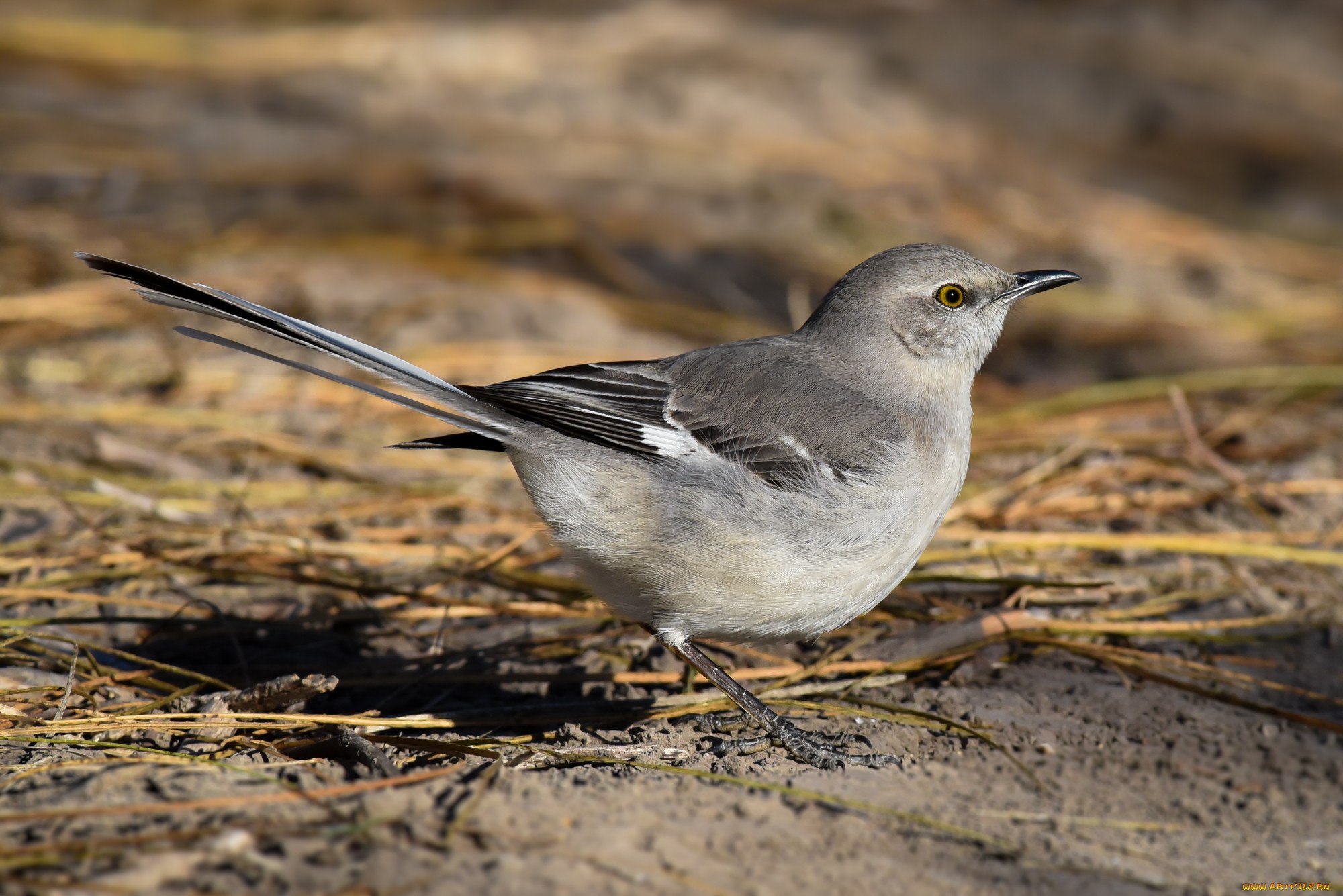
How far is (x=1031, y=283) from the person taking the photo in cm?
400

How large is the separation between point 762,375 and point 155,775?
203 centimetres

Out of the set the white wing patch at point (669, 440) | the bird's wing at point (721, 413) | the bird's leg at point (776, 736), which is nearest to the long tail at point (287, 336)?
the bird's wing at point (721, 413)

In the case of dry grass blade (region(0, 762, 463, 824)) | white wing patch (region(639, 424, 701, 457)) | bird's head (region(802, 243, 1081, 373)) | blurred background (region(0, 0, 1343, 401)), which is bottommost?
dry grass blade (region(0, 762, 463, 824))

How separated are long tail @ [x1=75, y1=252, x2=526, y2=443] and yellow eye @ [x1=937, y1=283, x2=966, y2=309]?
1.60 metres

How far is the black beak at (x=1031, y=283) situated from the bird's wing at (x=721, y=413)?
71 cm

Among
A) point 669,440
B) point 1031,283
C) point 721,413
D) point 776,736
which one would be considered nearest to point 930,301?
A: point 1031,283

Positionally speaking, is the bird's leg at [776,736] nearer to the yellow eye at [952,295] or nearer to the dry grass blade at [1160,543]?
the yellow eye at [952,295]

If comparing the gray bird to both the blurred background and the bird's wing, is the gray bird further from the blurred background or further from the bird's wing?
the blurred background

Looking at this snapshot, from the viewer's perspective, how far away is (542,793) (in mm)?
2656

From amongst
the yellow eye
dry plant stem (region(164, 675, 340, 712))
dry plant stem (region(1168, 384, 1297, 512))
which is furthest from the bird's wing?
dry plant stem (region(1168, 384, 1297, 512))

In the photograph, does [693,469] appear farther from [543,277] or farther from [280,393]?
[543,277]

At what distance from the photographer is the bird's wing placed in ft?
11.4

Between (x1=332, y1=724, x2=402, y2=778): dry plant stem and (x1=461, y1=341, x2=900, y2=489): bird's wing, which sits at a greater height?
(x1=461, y1=341, x2=900, y2=489): bird's wing

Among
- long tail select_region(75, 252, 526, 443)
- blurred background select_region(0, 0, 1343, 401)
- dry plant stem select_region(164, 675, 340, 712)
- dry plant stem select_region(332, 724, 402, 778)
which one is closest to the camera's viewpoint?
dry plant stem select_region(332, 724, 402, 778)
